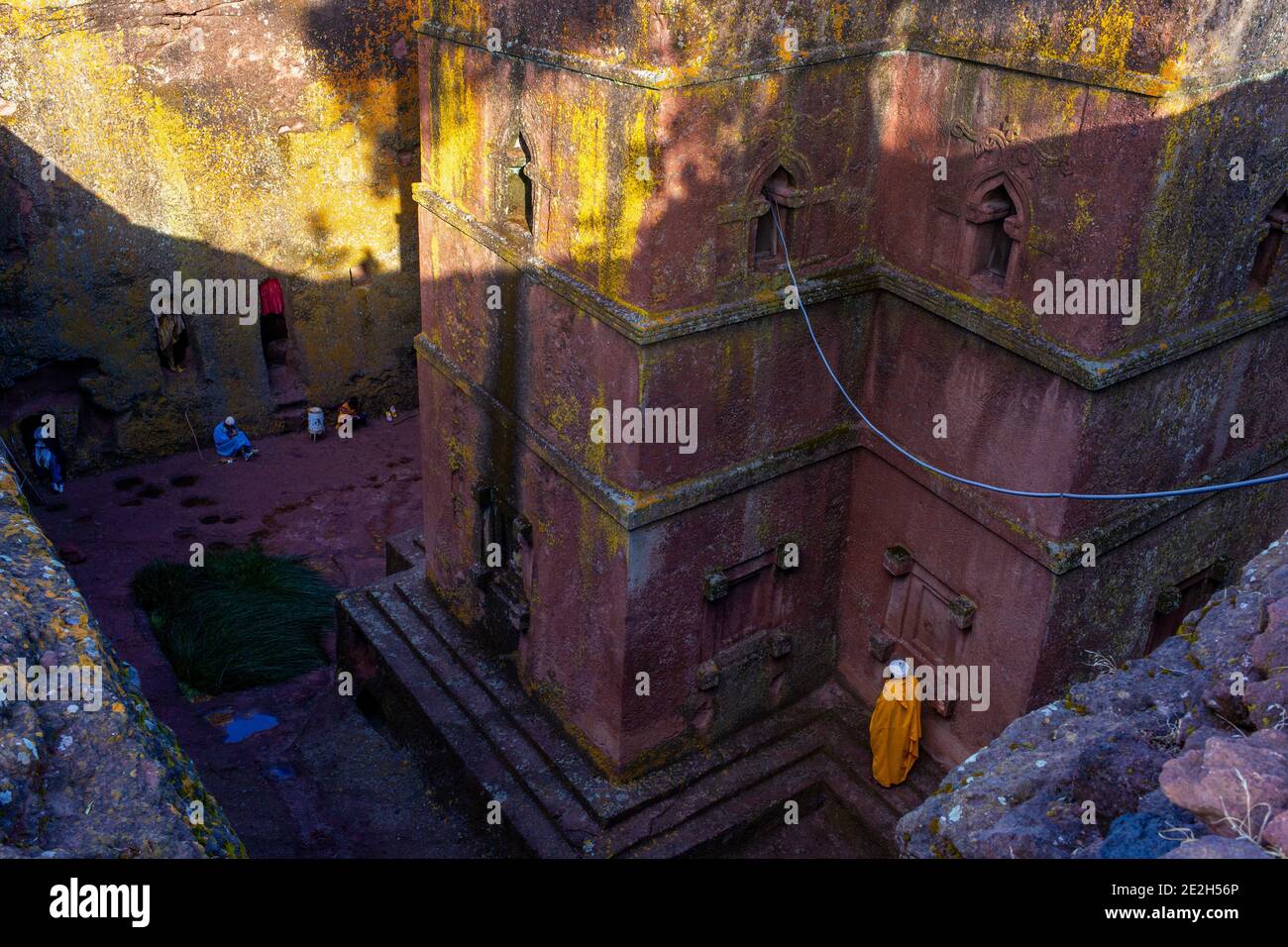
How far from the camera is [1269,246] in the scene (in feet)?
28.5

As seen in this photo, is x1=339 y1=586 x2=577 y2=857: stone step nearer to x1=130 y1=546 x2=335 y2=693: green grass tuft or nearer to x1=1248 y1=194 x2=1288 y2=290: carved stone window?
x1=130 y1=546 x2=335 y2=693: green grass tuft

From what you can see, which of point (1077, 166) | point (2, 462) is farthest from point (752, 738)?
point (2, 462)

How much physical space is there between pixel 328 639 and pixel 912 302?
26.1 ft

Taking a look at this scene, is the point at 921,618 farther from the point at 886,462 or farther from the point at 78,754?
the point at 78,754

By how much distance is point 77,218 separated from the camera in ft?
50.3

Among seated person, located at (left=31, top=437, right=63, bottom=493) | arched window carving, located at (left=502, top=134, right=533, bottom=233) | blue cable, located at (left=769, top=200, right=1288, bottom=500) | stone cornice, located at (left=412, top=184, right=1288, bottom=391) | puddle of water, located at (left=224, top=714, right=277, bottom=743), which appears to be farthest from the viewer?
seated person, located at (left=31, top=437, right=63, bottom=493)

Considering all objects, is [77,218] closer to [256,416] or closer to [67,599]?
[256,416]

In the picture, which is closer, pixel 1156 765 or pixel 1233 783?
pixel 1233 783

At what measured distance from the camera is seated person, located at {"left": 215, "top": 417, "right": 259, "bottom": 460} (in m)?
17.0

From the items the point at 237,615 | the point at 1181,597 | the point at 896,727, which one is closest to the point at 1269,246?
the point at 1181,597

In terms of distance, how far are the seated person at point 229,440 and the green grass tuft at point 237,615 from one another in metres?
2.64

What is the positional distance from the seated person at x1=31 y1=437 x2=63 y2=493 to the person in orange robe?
1181 cm

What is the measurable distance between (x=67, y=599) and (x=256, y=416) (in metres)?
12.8

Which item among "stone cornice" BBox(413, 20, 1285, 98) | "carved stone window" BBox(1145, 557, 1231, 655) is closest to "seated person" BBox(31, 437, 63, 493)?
"stone cornice" BBox(413, 20, 1285, 98)
